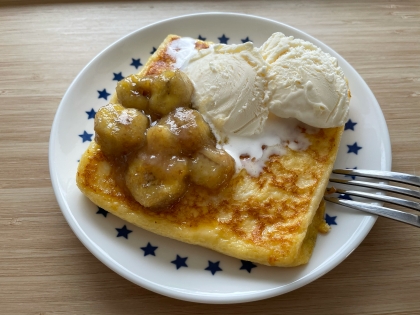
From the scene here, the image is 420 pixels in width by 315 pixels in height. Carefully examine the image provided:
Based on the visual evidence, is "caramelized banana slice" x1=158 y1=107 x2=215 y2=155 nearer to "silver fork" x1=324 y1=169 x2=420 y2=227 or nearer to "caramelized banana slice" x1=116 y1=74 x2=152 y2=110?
"caramelized banana slice" x1=116 y1=74 x2=152 y2=110

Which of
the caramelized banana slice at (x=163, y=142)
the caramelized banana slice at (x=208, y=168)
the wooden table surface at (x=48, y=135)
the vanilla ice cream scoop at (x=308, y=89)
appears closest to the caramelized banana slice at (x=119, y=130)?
the caramelized banana slice at (x=163, y=142)

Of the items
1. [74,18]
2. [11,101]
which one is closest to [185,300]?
[11,101]

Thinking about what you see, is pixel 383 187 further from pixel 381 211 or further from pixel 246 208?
pixel 246 208

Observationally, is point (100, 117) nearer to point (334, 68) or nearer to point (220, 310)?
point (220, 310)

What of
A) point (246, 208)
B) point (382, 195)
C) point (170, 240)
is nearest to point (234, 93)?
point (246, 208)

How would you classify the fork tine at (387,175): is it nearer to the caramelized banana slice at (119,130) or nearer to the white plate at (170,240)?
the white plate at (170,240)

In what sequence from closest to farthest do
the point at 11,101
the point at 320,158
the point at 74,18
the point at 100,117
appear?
the point at 100,117
the point at 320,158
the point at 11,101
the point at 74,18
